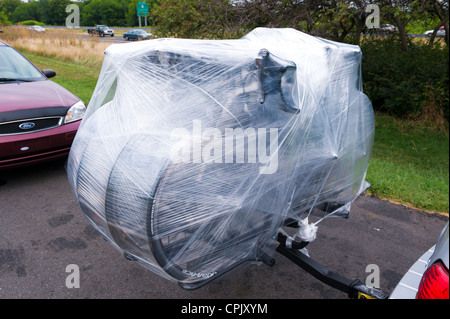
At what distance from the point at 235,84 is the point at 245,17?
6999mm

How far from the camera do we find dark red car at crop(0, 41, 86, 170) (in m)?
3.94

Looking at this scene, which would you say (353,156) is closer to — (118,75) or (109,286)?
(118,75)

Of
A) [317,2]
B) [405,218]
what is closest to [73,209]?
[405,218]

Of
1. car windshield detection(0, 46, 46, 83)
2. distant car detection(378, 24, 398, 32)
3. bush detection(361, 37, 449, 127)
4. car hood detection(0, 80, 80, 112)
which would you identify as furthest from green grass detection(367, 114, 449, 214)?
car windshield detection(0, 46, 46, 83)

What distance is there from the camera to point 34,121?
4.11m

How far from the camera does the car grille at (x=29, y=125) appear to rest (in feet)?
12.9

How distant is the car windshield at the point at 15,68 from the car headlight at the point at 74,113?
0.98 metres

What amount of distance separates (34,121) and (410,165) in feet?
15.6

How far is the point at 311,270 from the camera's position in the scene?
7.94 feet

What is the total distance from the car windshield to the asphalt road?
164cm

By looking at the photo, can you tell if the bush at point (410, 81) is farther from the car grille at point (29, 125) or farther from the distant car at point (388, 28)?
the car grille at point (29, 125)

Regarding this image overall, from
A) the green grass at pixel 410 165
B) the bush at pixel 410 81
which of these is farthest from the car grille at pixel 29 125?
the bush at pixel 410 81

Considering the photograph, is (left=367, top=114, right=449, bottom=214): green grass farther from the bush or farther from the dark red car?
the dark red car

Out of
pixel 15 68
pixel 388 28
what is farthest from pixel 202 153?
pixel 388 28
